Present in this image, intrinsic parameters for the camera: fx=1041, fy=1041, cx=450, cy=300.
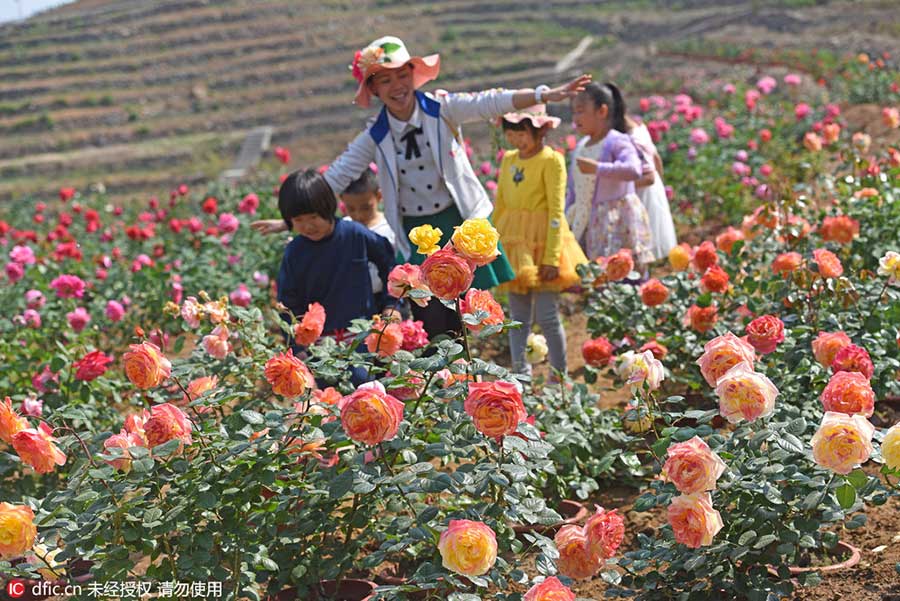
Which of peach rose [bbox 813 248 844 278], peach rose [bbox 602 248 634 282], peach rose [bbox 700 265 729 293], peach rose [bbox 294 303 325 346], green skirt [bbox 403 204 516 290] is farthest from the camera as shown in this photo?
green skirt [bbox 403 204 516 290]

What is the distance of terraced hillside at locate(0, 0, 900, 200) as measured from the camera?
24.8 metres

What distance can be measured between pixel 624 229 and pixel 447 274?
2644 mm

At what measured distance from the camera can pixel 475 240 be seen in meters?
1.96

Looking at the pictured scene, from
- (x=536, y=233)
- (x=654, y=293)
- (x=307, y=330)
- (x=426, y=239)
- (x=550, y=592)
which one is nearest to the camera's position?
(x=550, y=592)

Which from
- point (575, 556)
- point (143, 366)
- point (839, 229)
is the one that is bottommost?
point (575, 556)

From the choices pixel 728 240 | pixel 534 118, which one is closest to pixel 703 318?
pixel 728 240

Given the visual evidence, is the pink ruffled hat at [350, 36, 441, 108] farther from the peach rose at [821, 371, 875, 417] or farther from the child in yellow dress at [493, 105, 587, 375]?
the peach rose at [821, 371, 875, 417]

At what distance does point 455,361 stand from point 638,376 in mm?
387

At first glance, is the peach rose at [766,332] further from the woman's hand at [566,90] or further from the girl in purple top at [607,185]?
the girl in purple top at [607,185]

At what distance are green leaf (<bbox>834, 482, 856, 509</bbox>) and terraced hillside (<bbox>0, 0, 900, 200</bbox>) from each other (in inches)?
687

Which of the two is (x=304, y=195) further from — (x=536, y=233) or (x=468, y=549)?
(x=468, y=549)

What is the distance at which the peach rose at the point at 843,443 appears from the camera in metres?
1.77

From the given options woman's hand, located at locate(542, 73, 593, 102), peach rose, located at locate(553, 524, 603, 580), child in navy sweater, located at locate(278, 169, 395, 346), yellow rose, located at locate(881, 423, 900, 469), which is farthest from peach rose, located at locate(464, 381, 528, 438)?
woman's hand, located at locate(542, 73, 593, 102)

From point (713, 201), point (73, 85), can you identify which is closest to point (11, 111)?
point (73, 85)
